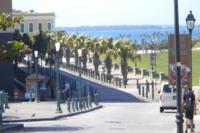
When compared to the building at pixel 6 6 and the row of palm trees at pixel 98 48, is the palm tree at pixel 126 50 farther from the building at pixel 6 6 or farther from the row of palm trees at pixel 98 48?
the building at pixel 6 6

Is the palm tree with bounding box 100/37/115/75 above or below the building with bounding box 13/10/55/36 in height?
below

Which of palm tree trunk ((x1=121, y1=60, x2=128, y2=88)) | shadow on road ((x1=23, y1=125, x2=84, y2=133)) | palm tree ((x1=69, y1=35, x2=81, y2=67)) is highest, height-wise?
palm tree ((x1=69, y1=35, x2=81, y2=67))

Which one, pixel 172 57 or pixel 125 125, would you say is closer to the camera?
pixel 172 57

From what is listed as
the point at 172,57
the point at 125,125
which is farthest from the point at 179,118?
the point at 125,125

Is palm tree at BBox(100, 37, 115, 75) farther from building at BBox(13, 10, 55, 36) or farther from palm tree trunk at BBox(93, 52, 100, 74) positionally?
A: building at BBox(13, 10, 55, 36)

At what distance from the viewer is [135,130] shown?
1091 inches

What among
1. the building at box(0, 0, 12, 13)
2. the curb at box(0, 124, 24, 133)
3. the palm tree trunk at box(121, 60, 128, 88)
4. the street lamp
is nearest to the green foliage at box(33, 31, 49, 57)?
the palm tree trunk at box(121, 60, 128, 88)

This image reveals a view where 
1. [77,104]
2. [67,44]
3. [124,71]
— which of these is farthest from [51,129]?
[67,44]

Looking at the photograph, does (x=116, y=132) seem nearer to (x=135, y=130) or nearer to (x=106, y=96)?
(x=135, y=130)

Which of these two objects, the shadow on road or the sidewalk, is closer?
the shadow on road

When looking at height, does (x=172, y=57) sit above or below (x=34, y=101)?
above

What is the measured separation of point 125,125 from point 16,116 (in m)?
6.81

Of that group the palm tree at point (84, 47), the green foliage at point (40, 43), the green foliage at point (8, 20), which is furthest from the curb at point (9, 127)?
the palm tree at point (84, 47)

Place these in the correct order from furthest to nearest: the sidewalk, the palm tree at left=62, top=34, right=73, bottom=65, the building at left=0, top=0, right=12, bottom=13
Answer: the palm tree at left=62, top=34, right=73, bottom=65 → the building at left=0, top=0, right=12, bottom=13 → the sidewalk
